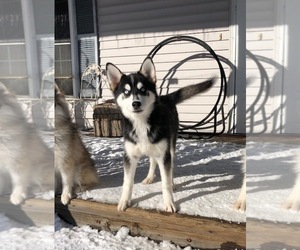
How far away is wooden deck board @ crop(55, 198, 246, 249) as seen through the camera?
6.60 feet

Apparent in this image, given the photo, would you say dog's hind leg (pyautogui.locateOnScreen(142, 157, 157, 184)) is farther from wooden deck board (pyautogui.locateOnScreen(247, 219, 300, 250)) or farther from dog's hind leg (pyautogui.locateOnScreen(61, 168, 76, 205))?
wooden deck board (pyautogui.locateOnScreen(247, 219, 300, 250))

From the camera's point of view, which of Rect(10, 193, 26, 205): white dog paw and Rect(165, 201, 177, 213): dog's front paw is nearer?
Rect(10, 193, 26, 205): white dog paw

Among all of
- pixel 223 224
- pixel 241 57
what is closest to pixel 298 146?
pixel 223 224

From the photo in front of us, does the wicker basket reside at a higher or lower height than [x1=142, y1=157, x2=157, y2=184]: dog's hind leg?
A: higher

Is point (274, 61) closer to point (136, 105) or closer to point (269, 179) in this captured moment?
point (269, 179)

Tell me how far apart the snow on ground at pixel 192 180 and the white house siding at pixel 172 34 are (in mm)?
1208

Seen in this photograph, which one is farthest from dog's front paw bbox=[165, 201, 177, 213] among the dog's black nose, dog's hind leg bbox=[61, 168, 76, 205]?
dog's hind leg bbox=[61, 168, 76, 205]

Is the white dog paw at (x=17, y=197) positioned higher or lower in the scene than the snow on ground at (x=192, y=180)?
higher

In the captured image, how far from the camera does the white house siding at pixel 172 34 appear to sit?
15.8 ft

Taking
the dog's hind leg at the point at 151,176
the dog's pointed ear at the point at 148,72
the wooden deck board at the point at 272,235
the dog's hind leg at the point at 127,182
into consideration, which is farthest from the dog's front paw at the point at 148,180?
the wooden deck board at the point at 272,235

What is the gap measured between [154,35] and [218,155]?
2.54 meters

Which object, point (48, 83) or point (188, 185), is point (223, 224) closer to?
point (188, 185)

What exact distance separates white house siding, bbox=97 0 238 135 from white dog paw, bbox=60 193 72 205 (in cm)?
289

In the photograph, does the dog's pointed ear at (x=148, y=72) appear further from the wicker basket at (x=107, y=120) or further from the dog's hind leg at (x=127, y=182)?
the wicker basket at (x=107, y=120)
